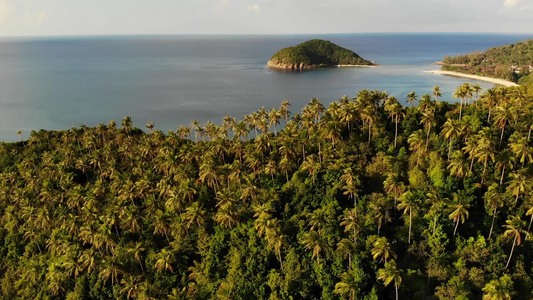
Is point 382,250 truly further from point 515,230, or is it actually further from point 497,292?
point 515,230

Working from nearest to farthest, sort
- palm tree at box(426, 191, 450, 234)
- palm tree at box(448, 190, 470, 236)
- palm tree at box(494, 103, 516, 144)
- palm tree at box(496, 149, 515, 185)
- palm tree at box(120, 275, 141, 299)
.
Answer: palm tree at box(448, 190, 470, 236) < palm tree at box(120, 275, 141, 299) < palm tree at box(426, 191, 450, 234) < palm tree at box(496, 149, 515, 185) < palm tree at box(494, 103, 516, 144)

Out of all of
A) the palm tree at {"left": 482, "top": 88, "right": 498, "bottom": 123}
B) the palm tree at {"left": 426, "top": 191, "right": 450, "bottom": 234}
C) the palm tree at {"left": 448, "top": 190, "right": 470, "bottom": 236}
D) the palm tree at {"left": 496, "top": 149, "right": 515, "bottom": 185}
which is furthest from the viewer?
the palm tree at {"left": 482, "top": 88, "right": 498, "bottom": 123}

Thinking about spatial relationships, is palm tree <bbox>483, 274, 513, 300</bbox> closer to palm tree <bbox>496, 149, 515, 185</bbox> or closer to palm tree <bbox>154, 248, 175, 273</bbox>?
palm tree <bbox>496, 149, 515, 185</bbox>

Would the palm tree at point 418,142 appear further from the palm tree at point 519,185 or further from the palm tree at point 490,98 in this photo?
the palm tree at point 490,98

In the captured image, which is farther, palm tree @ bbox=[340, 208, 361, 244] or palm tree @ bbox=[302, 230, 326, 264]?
palm tree @ bbox=[340, 208, 361, 244]

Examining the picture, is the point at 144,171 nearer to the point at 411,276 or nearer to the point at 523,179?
the point at 411,276

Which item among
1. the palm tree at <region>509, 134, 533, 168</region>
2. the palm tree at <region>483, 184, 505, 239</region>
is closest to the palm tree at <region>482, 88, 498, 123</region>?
the palm tree at <region>509, 134, 533, 168</region>

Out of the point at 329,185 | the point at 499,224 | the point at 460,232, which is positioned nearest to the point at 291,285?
the point at 329,185
